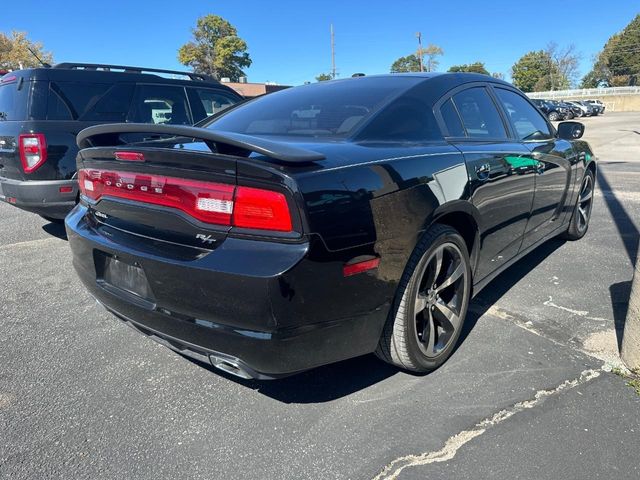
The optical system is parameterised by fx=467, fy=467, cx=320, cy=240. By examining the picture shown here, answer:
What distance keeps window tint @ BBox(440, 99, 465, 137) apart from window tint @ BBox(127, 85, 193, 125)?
13.6ft

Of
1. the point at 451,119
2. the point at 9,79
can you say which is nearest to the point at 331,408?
the point at 451,119

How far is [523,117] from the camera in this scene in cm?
385

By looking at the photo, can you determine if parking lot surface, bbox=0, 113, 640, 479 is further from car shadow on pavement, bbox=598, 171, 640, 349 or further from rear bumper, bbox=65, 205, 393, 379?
rear bumper, bbox=65, 205, 393, 379

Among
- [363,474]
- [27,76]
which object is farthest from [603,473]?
[27,76]

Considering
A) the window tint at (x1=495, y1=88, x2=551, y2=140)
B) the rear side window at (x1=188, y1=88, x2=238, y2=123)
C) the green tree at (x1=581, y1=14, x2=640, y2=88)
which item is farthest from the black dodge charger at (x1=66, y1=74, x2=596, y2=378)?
the green tree at (x1=581, y1=14, x2=640, y2=88)

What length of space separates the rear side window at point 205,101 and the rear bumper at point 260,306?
15.0 ft

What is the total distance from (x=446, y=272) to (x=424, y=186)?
63 centimetres

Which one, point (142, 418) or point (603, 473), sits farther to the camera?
point (142, 418)

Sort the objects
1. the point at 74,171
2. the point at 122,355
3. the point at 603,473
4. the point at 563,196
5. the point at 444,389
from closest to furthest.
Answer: the point at 603,473 → the point at 444,389 → the point at 122,355 → the point at 563,196 → the point at 74,171

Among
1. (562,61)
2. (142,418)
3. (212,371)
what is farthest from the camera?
(562,61)

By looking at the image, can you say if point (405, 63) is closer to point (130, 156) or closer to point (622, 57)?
point (622, 57)

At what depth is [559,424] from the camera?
2156 millimetres

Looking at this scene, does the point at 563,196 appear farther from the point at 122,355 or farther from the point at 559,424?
the point at 122,355

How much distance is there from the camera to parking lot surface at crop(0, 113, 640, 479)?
1948 mm
